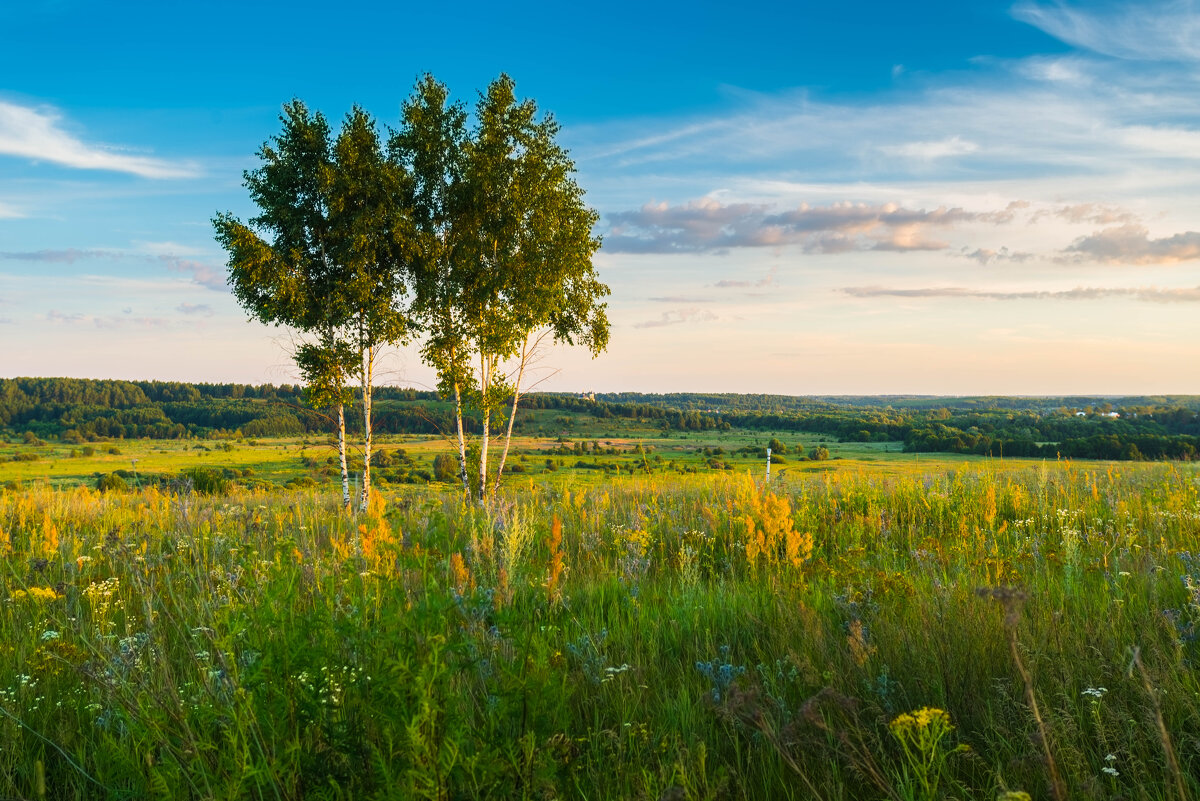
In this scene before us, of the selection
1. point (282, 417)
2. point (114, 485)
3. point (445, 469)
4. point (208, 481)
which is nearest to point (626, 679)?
point (208, 481)

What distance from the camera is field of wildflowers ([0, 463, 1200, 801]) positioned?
2.23m

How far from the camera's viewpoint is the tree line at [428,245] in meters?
20.6

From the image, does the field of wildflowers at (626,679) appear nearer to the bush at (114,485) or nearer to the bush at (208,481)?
the bush at (114,485)

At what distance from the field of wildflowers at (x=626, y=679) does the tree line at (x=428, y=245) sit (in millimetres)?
14428

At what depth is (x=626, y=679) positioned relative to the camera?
12.0 feet

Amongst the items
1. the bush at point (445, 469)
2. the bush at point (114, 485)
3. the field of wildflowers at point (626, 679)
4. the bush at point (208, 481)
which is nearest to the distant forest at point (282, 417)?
the bush at point (445, 469)

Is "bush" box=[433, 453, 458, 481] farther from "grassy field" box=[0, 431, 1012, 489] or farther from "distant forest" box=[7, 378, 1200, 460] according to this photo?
"distant forest" box=[7, 378, 1200, 460]

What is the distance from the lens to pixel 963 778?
290cm

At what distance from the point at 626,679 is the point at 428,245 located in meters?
19.7

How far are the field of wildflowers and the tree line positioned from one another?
14.4 metres

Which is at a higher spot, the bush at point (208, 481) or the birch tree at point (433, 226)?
the birch tree at point (433, 226)

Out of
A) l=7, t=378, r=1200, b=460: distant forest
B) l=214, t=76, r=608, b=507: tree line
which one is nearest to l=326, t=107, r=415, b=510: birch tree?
l=214, t=76, r=608, b=507: tree line

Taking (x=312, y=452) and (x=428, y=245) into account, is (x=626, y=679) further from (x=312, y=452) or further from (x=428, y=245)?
(x=312, y=452)

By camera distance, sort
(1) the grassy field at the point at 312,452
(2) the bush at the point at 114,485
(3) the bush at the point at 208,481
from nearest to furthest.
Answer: (2) the bush at the point at 114,485, (3) the bush at the point at 208,481, (1) the grassy field at the point at 312,452
